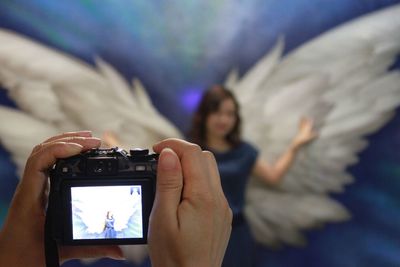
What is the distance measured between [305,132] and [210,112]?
44 centimetres

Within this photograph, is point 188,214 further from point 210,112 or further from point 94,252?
point 210,112

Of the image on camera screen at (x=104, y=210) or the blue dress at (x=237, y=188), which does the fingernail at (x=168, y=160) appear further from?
the blue dress at (x=237, y=188)

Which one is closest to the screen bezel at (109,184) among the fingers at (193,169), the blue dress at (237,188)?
the fingers at (193,169)

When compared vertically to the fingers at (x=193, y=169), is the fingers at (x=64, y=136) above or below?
above

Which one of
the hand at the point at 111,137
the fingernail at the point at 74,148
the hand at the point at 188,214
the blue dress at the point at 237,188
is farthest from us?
the hand at the point at 111,137

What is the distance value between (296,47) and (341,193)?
0.65 meters

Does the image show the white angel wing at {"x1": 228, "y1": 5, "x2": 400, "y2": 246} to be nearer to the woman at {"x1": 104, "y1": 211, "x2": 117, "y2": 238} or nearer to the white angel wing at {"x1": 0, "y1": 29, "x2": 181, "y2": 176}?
the white angel wing at {"x1": 0, "y1": 29, "x2": 181, "y2": 176}

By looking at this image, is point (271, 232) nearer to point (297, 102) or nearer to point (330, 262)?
point (330, 262)

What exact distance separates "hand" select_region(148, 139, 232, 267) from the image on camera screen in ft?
0.45

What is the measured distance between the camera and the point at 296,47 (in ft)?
7.20

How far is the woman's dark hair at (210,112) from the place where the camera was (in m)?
2.06

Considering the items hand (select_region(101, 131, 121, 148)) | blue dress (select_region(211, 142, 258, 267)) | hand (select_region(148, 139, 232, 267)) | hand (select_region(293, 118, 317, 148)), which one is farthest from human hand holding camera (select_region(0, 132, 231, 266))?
hand (select_region(293, 118, 317, 148))

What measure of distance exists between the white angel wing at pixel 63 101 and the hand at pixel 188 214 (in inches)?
66.7

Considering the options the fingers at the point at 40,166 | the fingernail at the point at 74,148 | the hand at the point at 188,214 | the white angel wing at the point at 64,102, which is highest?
the white angel wing at the point at 64,102
